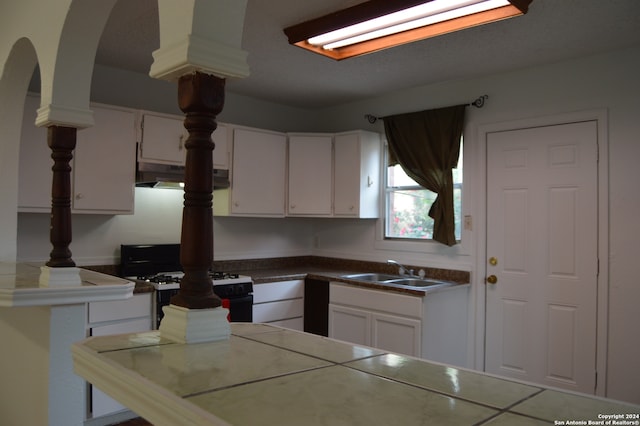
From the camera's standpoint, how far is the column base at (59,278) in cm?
199

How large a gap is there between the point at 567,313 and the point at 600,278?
33 cm

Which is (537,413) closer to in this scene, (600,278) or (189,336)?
(189,336)

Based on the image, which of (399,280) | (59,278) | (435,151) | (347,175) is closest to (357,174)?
(347,175)

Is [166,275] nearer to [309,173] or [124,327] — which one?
[124,327]

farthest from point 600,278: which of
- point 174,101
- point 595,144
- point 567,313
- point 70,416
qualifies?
point 174,101

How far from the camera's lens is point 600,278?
3.29m

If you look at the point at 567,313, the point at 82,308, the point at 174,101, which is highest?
the point at 174,101

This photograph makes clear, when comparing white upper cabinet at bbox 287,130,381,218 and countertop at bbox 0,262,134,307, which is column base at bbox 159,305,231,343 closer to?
countertop at bbox 0,262,134,307

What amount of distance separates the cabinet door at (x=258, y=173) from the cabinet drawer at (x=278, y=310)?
0.83 metres

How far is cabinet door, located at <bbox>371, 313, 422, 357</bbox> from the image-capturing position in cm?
355

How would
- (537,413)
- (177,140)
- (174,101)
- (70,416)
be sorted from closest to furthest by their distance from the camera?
(537,413) < (70,416) < (177,140) < (174,101)

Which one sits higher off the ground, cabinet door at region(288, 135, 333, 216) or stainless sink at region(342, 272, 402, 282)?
cabinet door at region(288, 135, 333, 216)

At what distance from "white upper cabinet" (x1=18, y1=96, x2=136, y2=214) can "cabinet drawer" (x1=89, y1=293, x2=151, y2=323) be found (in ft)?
2.25

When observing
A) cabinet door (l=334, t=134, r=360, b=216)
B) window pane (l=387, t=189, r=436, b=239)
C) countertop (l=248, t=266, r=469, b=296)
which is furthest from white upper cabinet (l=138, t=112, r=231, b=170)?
window pane (l=387, t=189, r=436, b=239)
